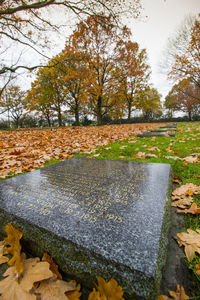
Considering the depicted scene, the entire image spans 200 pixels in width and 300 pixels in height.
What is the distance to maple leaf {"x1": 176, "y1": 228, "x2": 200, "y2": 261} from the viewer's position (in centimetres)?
110

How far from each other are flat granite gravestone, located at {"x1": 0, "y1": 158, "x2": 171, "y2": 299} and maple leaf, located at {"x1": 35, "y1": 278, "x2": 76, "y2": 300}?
6 centimetres

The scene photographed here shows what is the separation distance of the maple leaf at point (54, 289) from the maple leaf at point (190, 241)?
89 centimetres

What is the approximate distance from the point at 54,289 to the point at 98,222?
0.48 m

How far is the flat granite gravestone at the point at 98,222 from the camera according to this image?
2.68ft

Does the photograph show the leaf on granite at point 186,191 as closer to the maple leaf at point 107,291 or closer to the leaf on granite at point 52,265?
the maple leaf at point 107,291

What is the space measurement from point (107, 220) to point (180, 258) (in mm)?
629

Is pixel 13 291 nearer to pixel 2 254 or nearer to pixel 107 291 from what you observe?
pixel 2 254

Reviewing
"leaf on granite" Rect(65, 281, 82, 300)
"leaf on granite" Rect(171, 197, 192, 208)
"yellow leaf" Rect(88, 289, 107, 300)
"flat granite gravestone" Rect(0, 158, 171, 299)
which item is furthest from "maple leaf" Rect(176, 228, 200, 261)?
"leaf on granite" Rect(65, 281, 82, 300)

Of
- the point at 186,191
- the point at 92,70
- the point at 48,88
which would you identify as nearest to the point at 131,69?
the point at 92,70

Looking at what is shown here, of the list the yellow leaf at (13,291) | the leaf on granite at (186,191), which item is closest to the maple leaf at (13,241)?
the yellow leaf at (13,291)

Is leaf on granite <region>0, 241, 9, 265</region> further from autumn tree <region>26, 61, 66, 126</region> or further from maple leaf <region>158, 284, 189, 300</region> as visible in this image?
autumn tree <region>26, 61, 66, 126</region>

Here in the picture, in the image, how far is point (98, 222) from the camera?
45.6 inches

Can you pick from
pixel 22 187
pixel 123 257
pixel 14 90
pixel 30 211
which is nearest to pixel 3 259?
pixel 30 211

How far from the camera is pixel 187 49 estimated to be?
49.1 ft
